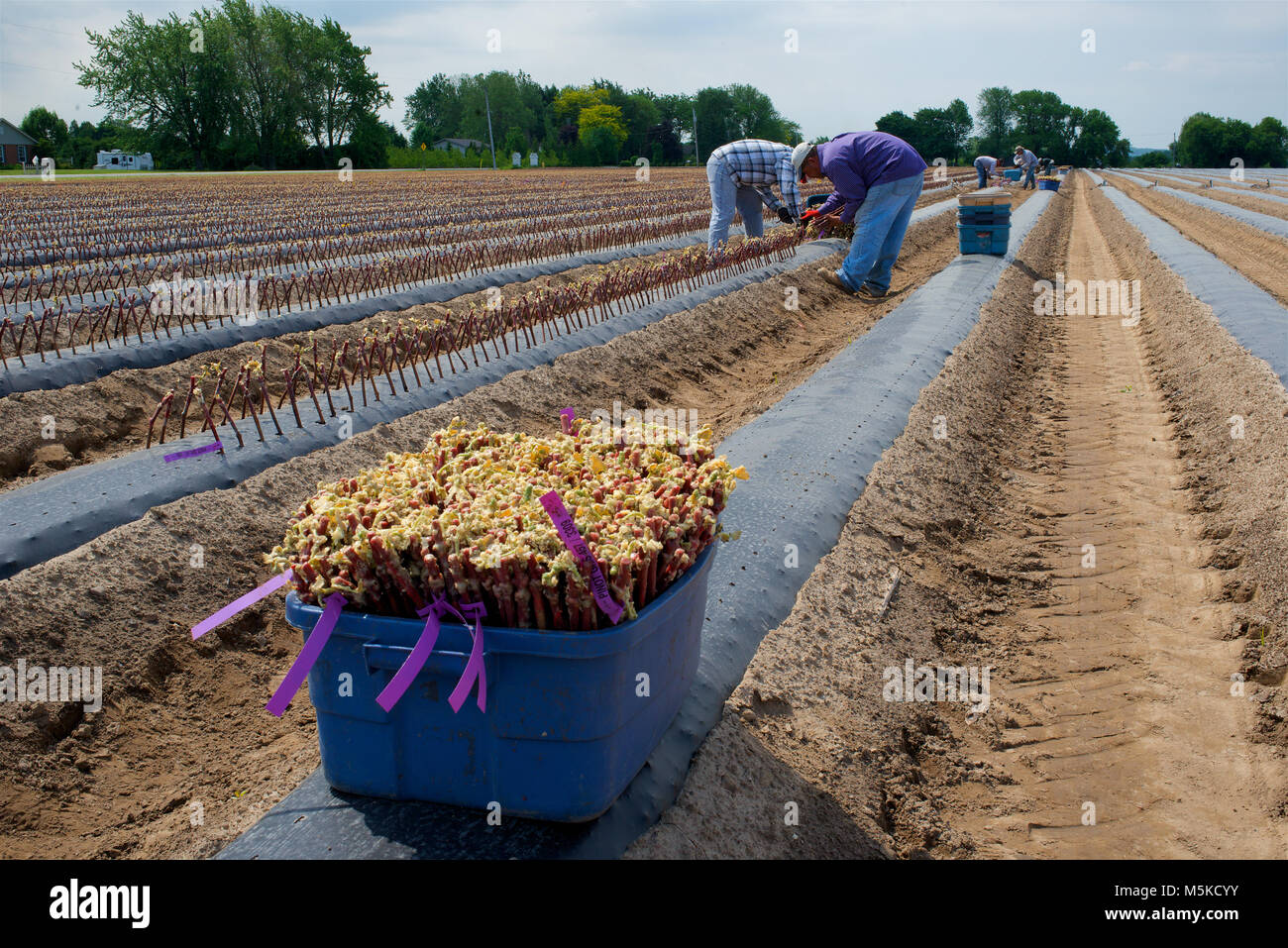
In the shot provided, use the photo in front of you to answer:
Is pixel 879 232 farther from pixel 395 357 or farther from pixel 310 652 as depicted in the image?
Answer: pixel 310 652

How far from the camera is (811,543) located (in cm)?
411

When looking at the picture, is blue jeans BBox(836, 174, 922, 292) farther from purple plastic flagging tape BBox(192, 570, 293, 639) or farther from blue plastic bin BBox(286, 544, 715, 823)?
purple plastic flagging tape BBox(192, 570, 293, 639)

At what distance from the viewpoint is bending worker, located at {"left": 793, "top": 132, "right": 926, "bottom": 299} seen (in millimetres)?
10680

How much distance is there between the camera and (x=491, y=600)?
7.04 feet

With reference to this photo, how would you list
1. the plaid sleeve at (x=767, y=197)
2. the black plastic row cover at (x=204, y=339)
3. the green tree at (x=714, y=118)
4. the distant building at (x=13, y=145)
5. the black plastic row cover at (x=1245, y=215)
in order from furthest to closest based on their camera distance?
the green tree at (x=714, y=118), the distant building at (x=13, y=145), the black plastic row cover at (x=1245, y=215), the plaid sleeve at (x=767, y=197), the black plastic row cover at (x=204, y=339)

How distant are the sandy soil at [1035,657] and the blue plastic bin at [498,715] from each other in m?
0.34

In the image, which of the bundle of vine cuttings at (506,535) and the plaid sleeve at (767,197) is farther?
the plaid sleeve at (767,197)

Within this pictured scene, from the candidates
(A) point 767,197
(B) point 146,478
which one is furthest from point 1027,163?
(B) point 146,478

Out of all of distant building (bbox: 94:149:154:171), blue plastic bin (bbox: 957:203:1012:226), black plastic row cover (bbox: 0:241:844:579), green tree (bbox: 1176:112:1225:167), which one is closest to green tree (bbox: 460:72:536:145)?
distant building (bbox: 94:149:154:171)

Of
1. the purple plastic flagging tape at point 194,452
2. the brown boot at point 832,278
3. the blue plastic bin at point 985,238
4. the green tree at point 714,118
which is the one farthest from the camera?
the green tree at point 714,118

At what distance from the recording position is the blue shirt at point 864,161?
10633 mm

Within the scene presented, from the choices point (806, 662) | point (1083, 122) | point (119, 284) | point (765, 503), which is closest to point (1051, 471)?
point (765, 503)

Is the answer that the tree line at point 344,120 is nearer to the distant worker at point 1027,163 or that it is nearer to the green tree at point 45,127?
the green tree at point 45,127

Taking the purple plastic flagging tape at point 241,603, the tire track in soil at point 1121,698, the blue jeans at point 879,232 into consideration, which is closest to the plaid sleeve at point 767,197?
the blue jeans at point 879,232
